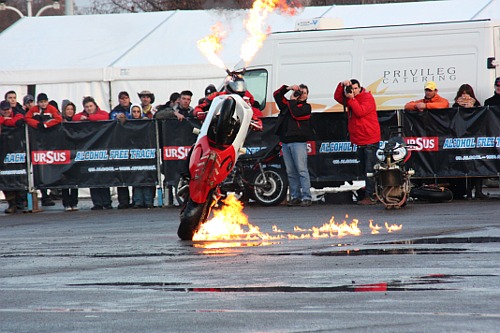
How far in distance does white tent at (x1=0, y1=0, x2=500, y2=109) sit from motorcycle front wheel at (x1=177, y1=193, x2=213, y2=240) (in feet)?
42.2

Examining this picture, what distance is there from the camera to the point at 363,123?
18828 mm

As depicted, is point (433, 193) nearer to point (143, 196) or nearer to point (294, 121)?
point (294, 121)

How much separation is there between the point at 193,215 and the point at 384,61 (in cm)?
801

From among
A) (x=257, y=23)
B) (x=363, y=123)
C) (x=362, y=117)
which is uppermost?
(x=257, y=23)

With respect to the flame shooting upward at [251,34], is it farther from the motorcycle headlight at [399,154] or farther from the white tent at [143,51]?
the white tent at [143,51]

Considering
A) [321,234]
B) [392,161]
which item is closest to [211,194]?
[321,234]

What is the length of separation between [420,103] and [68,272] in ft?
33.1

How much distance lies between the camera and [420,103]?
1933 cm

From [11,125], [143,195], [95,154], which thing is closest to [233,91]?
[143,195]

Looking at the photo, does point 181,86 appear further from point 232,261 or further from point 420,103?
point 232,261

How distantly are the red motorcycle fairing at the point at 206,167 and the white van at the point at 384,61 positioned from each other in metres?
7.58

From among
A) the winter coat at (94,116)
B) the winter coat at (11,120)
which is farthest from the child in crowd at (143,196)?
the winter coat at (11,120)

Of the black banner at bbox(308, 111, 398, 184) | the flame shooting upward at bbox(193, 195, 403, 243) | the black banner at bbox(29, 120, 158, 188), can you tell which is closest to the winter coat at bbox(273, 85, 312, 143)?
the black banner at bbox(308, 111, 398, 184)

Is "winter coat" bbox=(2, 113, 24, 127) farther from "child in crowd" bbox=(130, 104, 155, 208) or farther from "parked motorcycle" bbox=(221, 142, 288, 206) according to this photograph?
"parked motorcycle" bbox=(221, 142, 288, 206)
